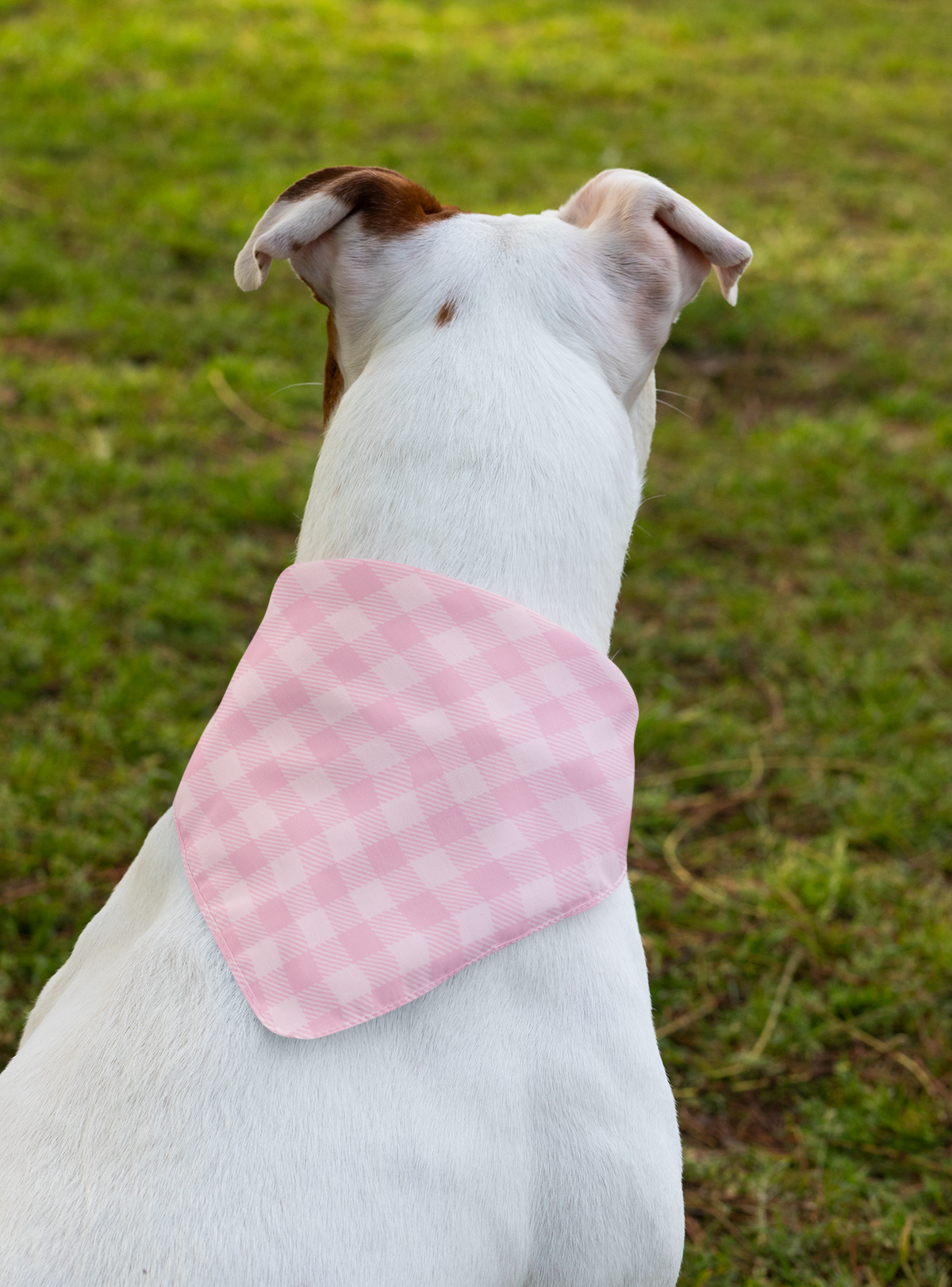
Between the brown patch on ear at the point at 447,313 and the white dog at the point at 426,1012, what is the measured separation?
1 centimetres

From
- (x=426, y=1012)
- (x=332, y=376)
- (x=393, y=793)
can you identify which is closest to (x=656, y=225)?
(x=332, y=376)

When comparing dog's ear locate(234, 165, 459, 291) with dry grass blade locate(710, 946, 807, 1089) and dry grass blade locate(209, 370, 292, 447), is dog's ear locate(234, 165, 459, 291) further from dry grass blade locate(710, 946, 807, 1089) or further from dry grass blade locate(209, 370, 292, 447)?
dry grass blade locate(209, 370, 292, 447)

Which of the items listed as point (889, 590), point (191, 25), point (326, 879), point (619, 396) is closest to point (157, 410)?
point (889, 590)

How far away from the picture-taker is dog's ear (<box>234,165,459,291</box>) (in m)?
1.69

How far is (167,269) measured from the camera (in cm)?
525

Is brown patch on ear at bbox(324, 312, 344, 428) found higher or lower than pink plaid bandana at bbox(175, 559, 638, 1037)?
higher

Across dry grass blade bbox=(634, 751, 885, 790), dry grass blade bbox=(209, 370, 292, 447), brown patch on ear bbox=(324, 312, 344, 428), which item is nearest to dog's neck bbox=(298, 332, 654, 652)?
brown patch on ear bbox=(324, 312, 344, 428)

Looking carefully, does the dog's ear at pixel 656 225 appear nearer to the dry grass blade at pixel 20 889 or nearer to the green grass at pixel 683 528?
the green grass at pixel 683 528

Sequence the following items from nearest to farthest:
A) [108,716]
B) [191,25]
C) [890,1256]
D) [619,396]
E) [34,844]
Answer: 1. [619,396]
2. [890,1256]
3. [34,844]
4. [108,716]
5. [191,25]

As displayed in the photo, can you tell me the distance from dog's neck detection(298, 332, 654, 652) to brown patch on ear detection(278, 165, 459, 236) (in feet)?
0.69

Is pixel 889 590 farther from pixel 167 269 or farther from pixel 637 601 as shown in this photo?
pixel 167 269

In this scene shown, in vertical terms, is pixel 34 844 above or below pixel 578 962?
below

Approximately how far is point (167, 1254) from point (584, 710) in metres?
0.79

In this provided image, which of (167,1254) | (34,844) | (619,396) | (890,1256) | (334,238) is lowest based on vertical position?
(890,1256)
